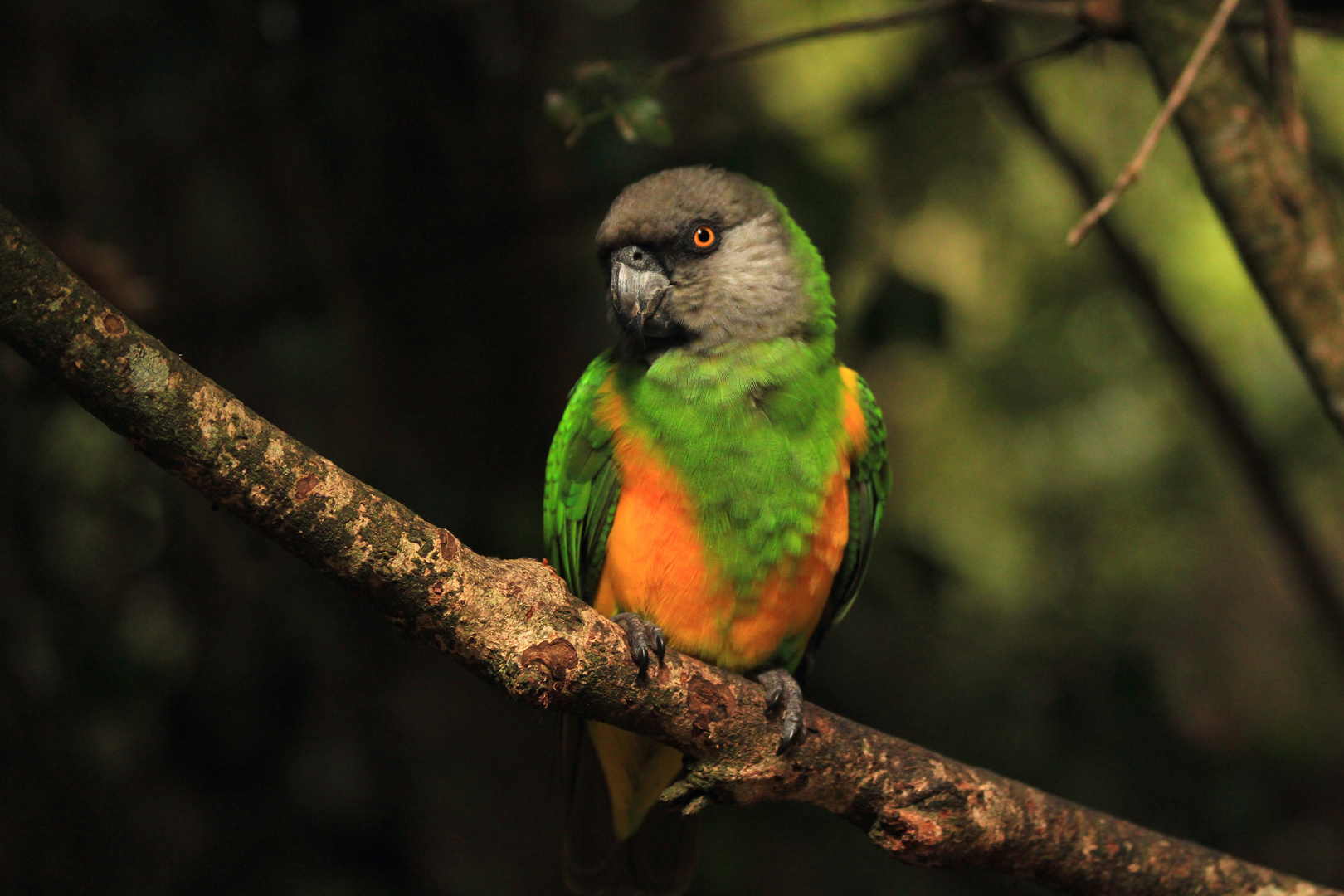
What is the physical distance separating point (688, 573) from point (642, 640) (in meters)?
0.50

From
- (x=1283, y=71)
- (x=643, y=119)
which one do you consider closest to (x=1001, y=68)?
(x=1283, y=71)

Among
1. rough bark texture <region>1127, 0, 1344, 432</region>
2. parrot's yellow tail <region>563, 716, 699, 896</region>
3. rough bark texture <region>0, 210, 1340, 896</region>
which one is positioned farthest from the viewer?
parrot's yellow tail <region>563, 716, 699, 896</region>

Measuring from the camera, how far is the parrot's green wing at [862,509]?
268 centimetres

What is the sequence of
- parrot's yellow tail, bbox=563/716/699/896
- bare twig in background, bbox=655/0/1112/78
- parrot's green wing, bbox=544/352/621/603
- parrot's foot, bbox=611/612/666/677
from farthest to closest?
1. parrot's yellow tail, bbox=563/716/699/896
2. bare twig in background, bbox=655/0/1112/78
3. parrot's green wing, bbox=544/352/621/603
4. parrot's foot, bbox=611/612/666/677

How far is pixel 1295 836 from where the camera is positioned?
4.05 meters

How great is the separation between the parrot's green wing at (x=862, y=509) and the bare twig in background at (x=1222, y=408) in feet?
4.76

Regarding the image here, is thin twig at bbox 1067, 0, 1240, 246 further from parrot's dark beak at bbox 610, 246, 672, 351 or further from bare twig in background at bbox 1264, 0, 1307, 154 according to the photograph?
parrot's dark beak at bbox 610, 246, 672, 351

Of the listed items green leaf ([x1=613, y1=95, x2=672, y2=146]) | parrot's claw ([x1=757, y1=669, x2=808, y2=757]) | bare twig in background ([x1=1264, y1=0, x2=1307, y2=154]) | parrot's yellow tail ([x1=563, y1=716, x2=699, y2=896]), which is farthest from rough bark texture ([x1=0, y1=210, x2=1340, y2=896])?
bare twig in background ([x1=1264, y1=0, x2=1307, y2=154])

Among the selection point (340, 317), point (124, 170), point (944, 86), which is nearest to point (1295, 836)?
point (944, 86)

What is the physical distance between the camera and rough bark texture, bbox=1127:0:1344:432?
7.30ft

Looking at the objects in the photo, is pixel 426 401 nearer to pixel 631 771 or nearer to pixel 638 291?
pixel 638 291

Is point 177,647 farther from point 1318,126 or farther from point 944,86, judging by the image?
point 1318,126

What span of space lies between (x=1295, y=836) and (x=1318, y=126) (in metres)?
2.83

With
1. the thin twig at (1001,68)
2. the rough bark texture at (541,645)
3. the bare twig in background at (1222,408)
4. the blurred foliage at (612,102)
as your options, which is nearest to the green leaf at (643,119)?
the blurred foliage at (612,102)
